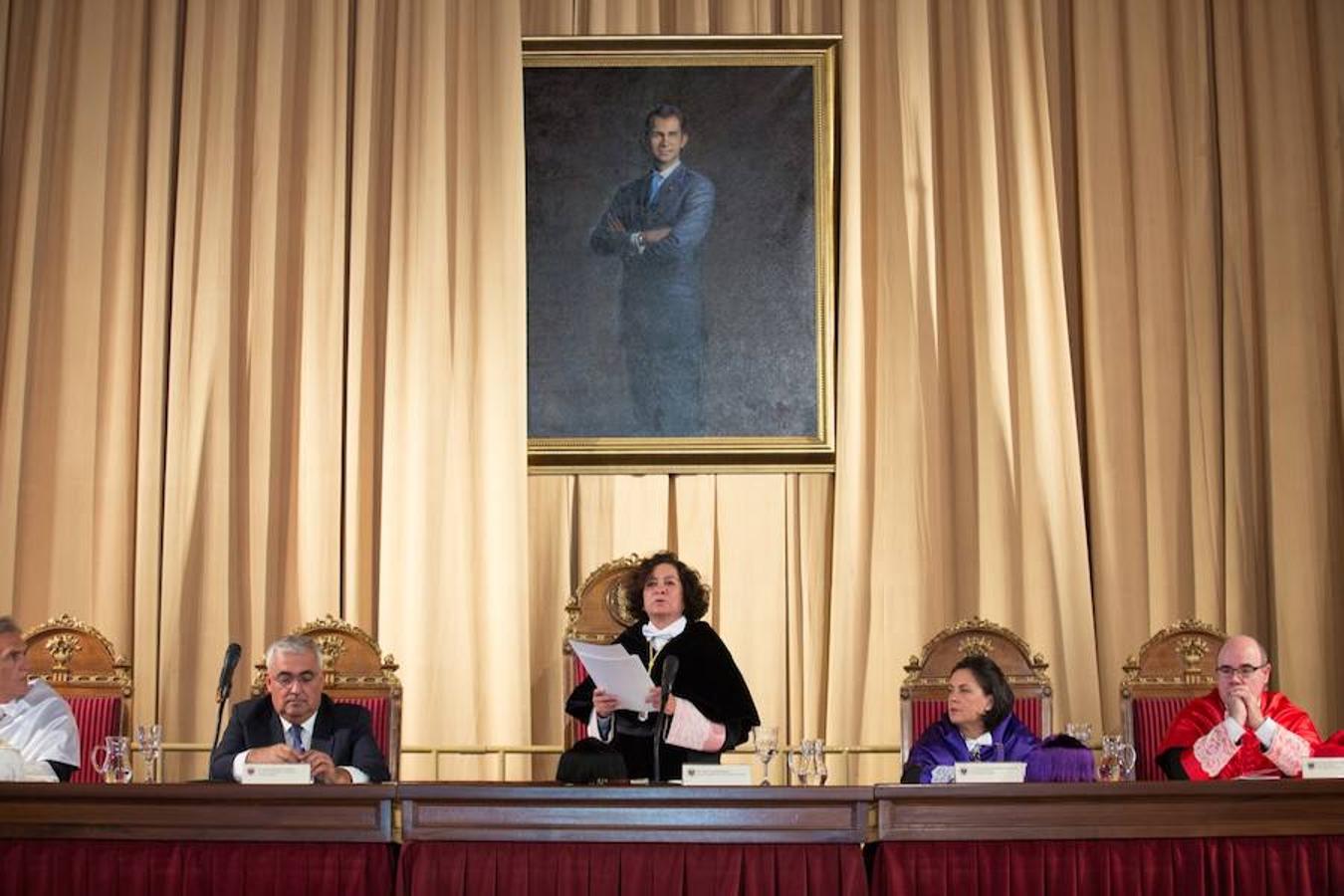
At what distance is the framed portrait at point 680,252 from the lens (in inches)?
259

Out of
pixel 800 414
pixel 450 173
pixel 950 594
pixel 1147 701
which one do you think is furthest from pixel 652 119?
pixel 1147 701

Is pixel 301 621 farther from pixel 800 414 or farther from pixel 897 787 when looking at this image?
pixel 897 787

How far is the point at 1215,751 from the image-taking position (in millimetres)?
4887

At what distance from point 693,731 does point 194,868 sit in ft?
5.68

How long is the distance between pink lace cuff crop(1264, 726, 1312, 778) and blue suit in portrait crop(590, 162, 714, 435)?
2.57m

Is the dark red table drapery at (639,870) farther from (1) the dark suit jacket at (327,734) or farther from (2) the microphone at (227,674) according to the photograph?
(1) the dark suit jacket at (327,734)

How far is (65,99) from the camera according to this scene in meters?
6.76

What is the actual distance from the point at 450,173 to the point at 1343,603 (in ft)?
12.3

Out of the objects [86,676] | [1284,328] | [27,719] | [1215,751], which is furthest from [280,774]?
[1284,328]

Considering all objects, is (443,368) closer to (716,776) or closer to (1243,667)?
(716,776)

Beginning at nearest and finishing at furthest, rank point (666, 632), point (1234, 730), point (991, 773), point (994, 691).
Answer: point (991, 773)
point (994, 691)
point (1234, 730)
point (666, 632)

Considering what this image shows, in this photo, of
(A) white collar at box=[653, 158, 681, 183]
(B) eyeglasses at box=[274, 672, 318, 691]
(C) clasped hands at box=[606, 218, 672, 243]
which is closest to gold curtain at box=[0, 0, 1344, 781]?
(C) clasped hands at box=[606, 218, 672, 243]

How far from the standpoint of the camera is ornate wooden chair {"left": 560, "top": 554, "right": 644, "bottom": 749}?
18.9ft

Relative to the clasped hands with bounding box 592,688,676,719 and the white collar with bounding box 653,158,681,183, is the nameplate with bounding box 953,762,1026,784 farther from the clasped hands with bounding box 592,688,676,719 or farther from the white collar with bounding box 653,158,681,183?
the white collar with bounding box 653,158,681,183
